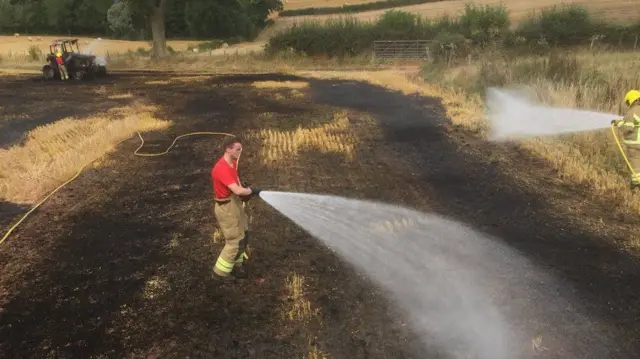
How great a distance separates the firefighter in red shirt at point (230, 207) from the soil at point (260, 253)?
234 mm

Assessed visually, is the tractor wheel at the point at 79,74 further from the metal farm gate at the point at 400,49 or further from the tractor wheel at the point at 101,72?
the metal farm gate at the point at 400,49

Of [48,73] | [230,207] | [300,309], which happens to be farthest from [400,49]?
[300,309]

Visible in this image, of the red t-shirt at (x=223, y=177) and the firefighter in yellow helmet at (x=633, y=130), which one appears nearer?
the red t-shirt at (x=223, y=177)

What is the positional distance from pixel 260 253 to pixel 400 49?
28803 mm

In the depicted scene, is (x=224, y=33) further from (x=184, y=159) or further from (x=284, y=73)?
(x=184, y=159)

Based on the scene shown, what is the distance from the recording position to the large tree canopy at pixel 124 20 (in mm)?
56938

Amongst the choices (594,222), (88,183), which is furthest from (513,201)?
(88,183)

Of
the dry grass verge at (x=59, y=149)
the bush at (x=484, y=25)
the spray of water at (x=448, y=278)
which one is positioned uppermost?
Result: the bush at (x=484, y=25)

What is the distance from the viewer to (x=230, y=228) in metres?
5.45

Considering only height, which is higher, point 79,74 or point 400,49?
point 79,74

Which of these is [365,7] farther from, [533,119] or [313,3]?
[533,119]

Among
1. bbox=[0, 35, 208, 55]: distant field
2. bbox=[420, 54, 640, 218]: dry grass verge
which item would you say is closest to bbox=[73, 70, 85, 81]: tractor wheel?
bbox=[420, 54, 640, 218]: dry grass verge

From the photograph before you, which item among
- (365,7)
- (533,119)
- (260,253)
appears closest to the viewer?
(260,253)

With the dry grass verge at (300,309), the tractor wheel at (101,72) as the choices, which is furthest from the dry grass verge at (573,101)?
the tractor wheel at (101,72)
